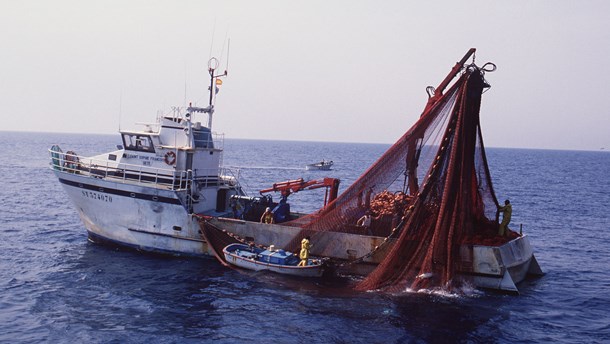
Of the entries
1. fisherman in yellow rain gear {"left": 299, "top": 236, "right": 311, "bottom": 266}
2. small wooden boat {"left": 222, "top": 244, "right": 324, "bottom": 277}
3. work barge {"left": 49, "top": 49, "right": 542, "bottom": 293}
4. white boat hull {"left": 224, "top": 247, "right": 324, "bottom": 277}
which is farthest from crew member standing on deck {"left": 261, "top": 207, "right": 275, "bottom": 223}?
fisherman in yellow rain gear {"left": 299, "top": 236, "right": 311, "bottom": 266}

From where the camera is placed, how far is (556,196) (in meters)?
66.4

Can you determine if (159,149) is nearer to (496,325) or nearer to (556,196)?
(496,325)

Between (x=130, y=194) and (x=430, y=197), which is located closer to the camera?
(x=430, y=197)

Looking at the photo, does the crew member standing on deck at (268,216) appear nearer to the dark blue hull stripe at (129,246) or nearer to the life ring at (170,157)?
the dark blue hull stripe at (129,246)

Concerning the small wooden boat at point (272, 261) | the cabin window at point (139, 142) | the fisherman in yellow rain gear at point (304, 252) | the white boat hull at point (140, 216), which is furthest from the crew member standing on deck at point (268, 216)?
the cabin window at point (139, 142)

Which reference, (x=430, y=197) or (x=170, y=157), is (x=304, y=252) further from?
(x=170, y=157)

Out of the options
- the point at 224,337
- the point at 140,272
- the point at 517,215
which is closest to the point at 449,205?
the point at 224,337

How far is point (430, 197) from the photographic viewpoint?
22297 mm

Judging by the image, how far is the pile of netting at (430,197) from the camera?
2147cm

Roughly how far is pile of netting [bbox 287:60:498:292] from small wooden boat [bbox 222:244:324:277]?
1547 mm

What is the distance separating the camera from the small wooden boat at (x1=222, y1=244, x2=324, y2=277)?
914 inches

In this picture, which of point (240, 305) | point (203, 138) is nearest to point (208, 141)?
point (203, 138)

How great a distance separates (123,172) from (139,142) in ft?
5.82

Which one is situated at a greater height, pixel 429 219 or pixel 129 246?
pixel 429 219
